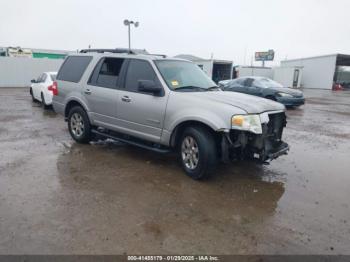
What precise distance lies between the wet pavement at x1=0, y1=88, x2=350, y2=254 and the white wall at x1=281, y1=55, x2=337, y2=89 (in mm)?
33160

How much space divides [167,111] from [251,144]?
4.74ft

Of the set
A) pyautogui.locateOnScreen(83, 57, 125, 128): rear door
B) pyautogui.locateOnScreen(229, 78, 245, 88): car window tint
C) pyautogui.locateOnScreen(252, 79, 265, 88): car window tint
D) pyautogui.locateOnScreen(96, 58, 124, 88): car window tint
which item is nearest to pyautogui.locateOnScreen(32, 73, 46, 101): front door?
pyautogui.locateOnScreen(83, 57, 125, 128): rear door

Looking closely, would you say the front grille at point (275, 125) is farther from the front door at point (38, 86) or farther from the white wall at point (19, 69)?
the white wall at point (19, 69)

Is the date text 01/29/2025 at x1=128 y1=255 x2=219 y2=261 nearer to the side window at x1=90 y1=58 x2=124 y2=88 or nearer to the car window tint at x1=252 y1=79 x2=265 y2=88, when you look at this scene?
the side window at x1=90 y1=58 x2=124 y2=88

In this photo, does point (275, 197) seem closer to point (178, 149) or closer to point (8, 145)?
point (178, 149)

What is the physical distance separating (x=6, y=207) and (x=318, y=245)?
3.63 meters

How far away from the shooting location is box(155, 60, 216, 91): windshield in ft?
16.3

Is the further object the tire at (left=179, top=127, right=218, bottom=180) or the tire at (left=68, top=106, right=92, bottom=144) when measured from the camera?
the tire at (left=68, top=106, right=92, bottom=144)

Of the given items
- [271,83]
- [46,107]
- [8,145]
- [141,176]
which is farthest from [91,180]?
[271,83]

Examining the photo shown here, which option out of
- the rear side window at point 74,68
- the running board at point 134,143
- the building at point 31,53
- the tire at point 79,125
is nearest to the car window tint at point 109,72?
the rear side window at point 74,68

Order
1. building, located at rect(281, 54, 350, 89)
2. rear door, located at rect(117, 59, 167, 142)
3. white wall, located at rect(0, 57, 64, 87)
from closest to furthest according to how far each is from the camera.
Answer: rear door, located at rect(117, 59, 167, 142), white wall, located at rect(0, 57, 64, 87), building, located at rect(281, 54, 350, 89)

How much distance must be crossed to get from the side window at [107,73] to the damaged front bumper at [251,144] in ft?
8.50

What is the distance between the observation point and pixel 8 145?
Answer: 6223 millimetres

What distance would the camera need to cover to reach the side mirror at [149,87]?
15.3 ft
